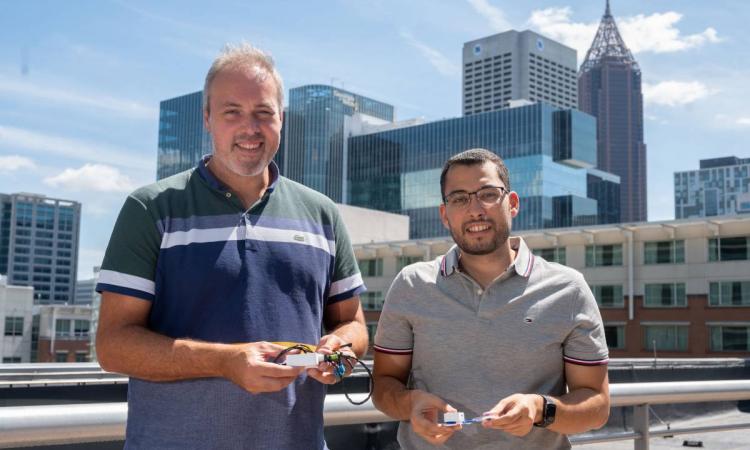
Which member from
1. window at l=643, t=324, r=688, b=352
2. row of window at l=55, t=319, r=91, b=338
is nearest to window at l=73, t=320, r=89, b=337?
row of window at l=55, t=319, r=91, b=338

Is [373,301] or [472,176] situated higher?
[472,176]

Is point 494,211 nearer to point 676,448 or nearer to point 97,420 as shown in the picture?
point 97,420

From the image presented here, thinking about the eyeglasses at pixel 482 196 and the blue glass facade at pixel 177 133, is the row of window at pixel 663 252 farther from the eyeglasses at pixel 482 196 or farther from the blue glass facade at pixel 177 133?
the blue glass facade at pixel 177 133

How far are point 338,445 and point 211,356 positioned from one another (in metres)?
2.96

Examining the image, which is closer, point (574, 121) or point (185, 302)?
point (185, 302)

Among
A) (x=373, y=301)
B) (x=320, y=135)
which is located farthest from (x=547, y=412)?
(x=320, y=135)

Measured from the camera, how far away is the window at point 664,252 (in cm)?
4938

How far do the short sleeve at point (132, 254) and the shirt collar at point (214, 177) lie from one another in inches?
10.6

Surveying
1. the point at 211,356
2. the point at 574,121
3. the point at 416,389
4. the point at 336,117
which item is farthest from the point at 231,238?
the point at 336,117

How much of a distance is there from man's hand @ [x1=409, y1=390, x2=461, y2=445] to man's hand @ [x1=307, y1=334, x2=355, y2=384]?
322mm

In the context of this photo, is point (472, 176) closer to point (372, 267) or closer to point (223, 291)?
point (223, 291)

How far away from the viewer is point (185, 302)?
2.67 m

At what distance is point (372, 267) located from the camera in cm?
6312

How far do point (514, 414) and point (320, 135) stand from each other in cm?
16186
